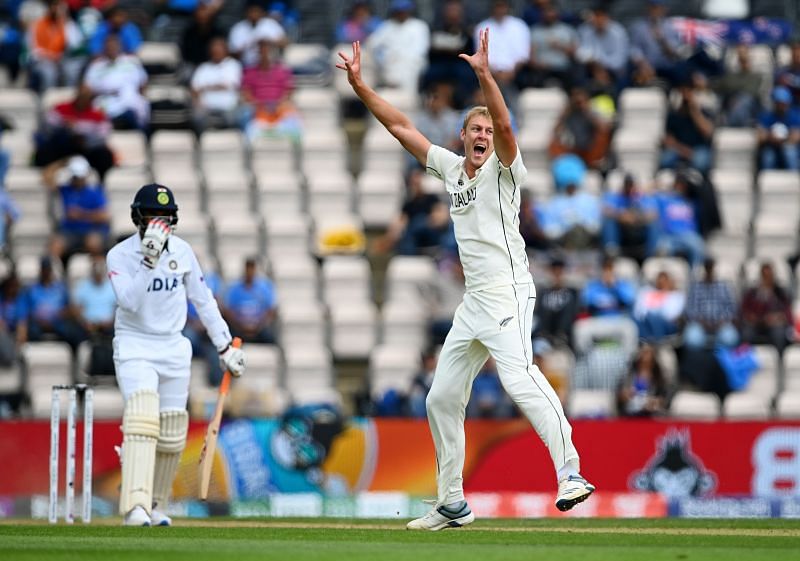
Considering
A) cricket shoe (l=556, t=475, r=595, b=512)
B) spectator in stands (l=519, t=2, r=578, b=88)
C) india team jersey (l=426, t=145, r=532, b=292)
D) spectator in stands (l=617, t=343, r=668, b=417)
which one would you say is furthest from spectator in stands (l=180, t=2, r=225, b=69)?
cricket shoe (l=556, t=475, r=595, b=512)

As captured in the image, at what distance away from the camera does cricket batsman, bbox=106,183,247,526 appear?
926 centimetres

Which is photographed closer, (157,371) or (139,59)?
(157,371)

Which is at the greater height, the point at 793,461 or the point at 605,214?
the point at 605,214

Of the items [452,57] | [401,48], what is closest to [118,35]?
[401,48]

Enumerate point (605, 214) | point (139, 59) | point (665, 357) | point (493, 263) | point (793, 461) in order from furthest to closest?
point (139, 59), point (605, 214), point (665, 357), point (793, 461), point (493, 263)

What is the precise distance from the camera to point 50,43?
690 inches

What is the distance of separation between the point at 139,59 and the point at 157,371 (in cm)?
854

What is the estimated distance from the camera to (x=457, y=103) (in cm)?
1633

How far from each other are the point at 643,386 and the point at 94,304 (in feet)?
15.9

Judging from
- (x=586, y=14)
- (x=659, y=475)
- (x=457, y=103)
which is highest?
(x=586, y=14)

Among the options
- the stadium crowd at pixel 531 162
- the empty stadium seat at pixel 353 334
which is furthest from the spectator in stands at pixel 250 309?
the empty stadium seat at pixel 353 334


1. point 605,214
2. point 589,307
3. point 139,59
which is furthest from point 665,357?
point 139,59

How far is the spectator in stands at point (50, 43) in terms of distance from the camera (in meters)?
17.4

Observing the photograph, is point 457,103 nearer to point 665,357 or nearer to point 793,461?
point 665,357
